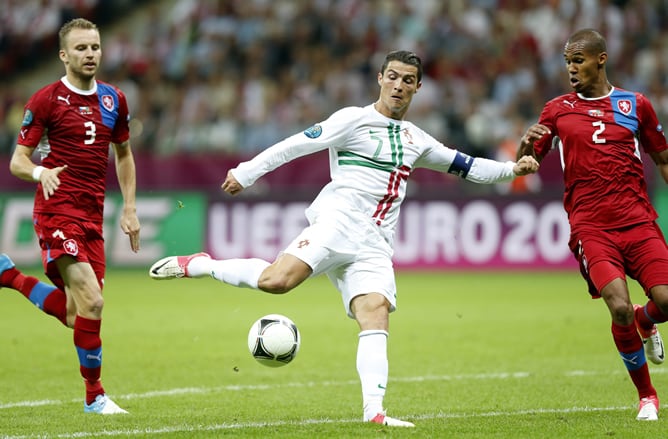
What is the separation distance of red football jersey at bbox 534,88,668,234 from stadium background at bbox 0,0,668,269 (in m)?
10.9

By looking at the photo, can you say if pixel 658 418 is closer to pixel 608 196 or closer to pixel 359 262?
pixel 608 196

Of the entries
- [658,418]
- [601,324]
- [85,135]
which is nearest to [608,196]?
[658,418]

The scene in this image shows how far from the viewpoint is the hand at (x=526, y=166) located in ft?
24.9

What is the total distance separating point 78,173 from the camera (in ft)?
26.2

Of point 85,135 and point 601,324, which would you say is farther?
point 601,324

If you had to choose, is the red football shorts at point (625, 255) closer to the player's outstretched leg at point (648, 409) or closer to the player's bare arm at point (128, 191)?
the player's outstretched leg at point (648, 409)

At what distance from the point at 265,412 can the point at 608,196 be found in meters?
2.79

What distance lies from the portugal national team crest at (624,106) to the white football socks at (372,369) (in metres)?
2.29

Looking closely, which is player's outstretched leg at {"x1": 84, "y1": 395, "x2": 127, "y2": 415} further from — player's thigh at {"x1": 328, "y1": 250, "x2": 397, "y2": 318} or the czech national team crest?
the czech national team crest

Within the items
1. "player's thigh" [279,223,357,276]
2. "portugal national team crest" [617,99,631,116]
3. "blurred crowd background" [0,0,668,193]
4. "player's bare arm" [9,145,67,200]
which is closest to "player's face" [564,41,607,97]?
"portugal national team crest" [617,99,631,116]

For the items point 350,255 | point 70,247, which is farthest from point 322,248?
point 70,247

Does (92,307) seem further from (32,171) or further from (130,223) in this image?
(32,171)

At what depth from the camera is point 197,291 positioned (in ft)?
59.9

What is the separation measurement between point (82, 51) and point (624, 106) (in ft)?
12.3
